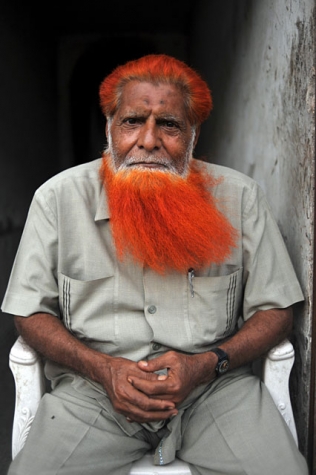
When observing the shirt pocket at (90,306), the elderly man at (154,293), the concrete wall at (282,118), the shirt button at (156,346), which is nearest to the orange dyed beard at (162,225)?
the elderly man at (154,293)

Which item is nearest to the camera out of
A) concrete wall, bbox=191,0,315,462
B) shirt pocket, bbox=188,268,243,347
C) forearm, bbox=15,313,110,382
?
forearm, bbox=15,313,110,382

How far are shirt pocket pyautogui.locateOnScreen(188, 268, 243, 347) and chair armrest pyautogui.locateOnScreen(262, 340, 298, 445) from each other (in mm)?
188

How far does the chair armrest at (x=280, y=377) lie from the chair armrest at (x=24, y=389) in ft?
2.60

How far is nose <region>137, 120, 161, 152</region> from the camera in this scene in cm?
199

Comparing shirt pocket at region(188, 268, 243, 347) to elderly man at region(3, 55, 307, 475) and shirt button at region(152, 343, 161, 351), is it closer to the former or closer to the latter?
elderly man at region(3, 55, 307, 475)

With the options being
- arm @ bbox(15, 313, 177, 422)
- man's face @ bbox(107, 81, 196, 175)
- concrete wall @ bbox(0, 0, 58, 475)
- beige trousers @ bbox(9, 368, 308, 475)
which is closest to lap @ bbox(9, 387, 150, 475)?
beige trousers @ bbox(9, 368, 308, 475)

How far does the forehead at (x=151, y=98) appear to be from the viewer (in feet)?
6.61

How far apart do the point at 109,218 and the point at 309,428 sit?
105cm

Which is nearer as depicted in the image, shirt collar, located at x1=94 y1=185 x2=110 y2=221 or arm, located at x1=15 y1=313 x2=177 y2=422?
arm, located at x1=15 y1=313 x2=177 y2=422

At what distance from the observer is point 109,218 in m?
2.01

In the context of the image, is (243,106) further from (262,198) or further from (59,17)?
(59,17)

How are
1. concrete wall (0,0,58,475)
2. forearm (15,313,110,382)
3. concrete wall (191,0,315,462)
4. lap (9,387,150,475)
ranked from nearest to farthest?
lap (9,387,150,475) → forearm (15,313,110,382) → concrete wall (191,0,315,462) → concrete wall (0,0,58,475)

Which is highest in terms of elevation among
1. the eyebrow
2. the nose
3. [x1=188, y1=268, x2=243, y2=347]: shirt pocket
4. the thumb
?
the eyebrow

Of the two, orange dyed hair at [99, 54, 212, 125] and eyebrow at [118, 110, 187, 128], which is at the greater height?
orange dyed hair at [99, 54, 212, 125]
